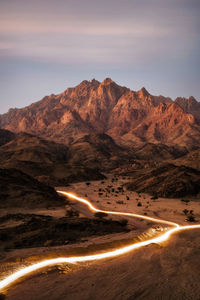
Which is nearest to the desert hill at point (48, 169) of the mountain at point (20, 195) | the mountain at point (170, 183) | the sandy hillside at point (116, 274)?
the mountain at point (170, 183)

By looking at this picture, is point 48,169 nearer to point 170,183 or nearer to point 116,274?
point 170,183

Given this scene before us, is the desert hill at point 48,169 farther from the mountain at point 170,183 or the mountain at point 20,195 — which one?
the mountain at point 20,195

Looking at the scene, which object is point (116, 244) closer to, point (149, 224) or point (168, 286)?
point (168, 286)

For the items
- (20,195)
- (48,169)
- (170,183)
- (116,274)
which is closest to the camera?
(116,274)

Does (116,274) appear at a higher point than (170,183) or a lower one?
lower

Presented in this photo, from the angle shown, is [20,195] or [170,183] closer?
[20,195]

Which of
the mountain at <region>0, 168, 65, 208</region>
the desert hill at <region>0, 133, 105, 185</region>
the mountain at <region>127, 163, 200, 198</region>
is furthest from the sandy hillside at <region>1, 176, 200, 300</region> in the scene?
the desert hill at <region>0, 133, 105, 185</region>

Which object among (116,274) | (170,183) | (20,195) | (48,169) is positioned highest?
(48,169)

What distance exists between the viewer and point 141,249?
Result: 19.8 metres

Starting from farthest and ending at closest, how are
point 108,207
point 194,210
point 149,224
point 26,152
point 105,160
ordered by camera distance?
1. point 105,160
2. point 26,152
3. point 108,207
4. point 194,210
5. point 149,224

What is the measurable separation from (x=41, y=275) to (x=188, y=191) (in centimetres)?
4942

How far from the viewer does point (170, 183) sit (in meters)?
61.9

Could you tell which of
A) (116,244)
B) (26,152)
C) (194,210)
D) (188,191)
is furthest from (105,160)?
(116,244)

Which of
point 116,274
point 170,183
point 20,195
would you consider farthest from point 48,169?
point 116,274
